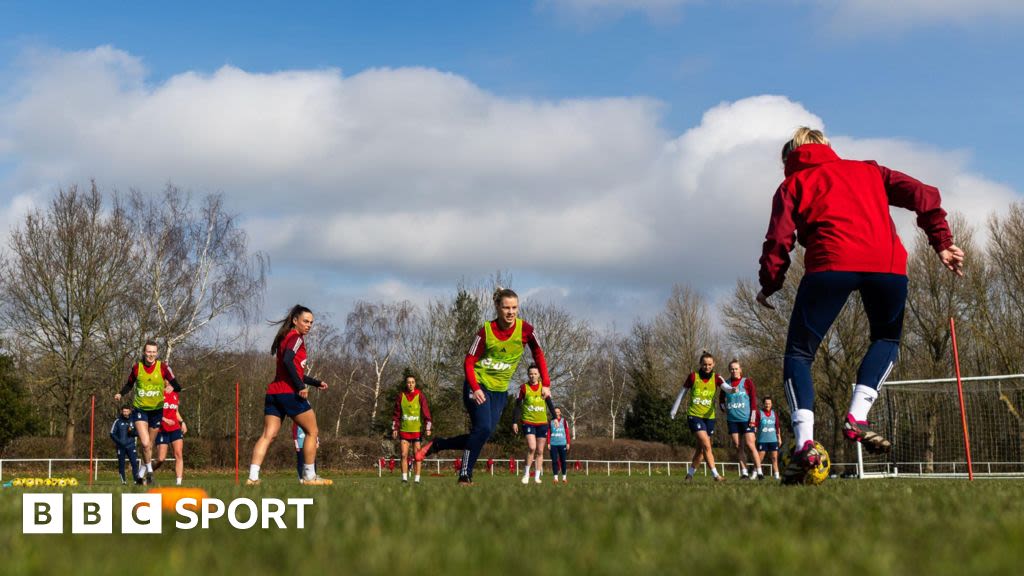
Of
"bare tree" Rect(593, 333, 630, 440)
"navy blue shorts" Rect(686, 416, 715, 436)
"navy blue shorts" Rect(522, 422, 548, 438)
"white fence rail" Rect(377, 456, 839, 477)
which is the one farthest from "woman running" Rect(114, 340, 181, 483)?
"bare tree" Rect(593, 333, 630, 440)

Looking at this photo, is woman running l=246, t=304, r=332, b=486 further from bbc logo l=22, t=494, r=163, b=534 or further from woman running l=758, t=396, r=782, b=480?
woman running l=758, t=396, r=782, b=480

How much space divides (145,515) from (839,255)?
4.43 meters

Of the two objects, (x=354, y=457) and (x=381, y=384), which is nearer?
(x=354, y=457)

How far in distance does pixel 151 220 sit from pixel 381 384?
2692cm

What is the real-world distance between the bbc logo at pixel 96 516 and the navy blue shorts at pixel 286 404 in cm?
595

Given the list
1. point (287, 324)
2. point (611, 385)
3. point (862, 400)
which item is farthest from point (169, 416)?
point (611, 385)

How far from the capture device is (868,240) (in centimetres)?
604

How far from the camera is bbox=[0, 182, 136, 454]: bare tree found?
3828 centimetres

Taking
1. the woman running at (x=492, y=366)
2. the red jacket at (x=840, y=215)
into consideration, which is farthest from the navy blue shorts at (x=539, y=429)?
the red jacket at (x=840, y=215)

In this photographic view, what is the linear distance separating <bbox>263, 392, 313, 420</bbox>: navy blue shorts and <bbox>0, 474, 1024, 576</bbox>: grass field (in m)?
6.10

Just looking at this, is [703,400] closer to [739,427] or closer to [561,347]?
[739,427]

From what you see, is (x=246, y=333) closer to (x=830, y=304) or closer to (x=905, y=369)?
(x=905, y=369)

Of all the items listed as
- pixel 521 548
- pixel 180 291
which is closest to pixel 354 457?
pixel 180 291

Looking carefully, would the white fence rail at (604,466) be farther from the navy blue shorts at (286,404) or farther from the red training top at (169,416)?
the navy blue shorts at (286,404)
